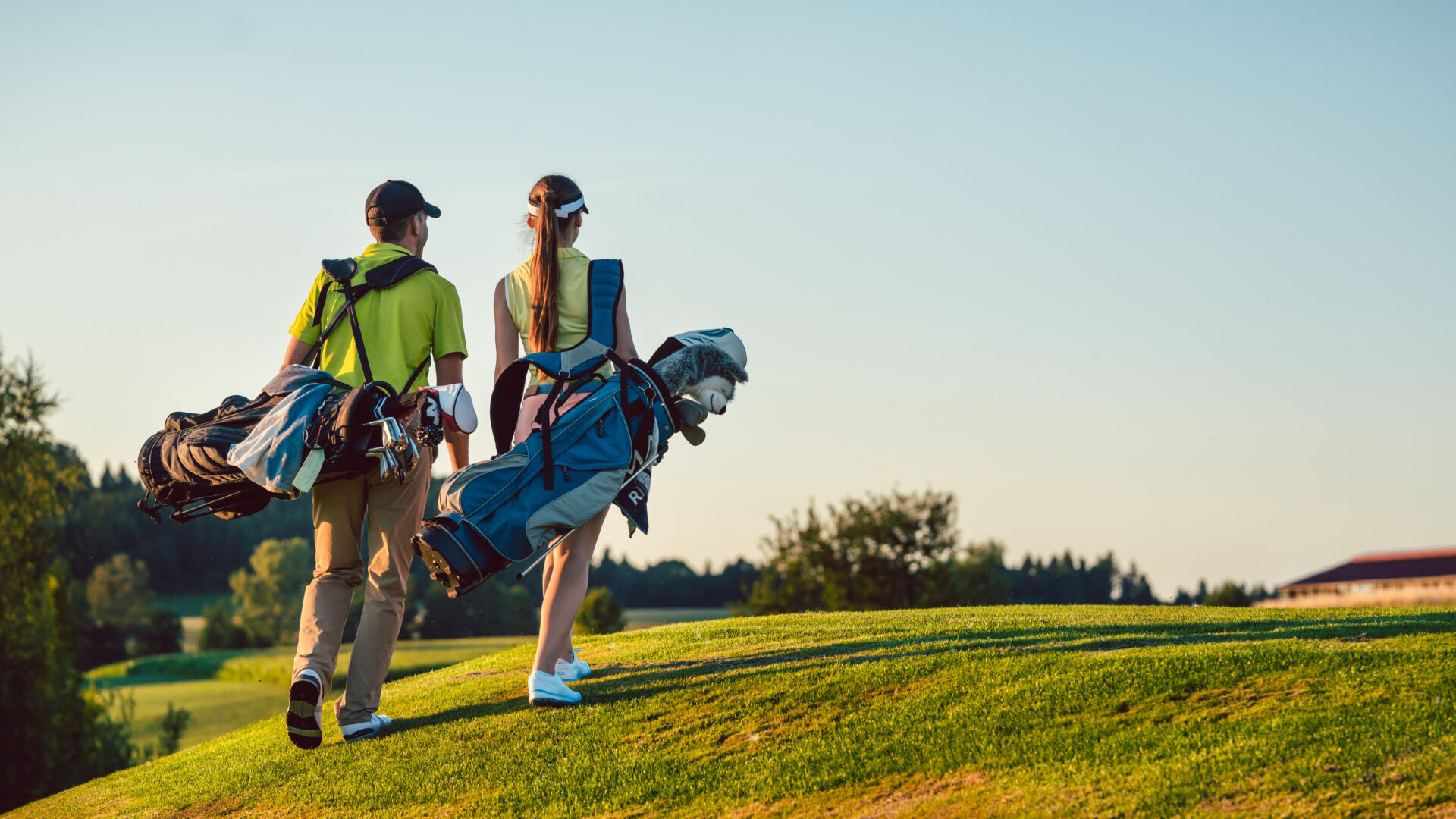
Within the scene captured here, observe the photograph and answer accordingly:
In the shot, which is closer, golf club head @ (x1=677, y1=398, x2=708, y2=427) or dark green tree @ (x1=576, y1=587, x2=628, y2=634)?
golf club head @ (x1=677, y1=398, x2=708, y2=427)

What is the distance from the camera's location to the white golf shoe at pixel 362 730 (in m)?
7.11

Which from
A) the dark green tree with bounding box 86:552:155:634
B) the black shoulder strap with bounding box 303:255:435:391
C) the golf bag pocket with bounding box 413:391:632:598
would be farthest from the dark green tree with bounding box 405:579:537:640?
the golf bag pocket with bounding box 413:391:632:598

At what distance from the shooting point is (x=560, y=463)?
5.91 meters

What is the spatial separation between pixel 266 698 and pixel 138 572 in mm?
42725

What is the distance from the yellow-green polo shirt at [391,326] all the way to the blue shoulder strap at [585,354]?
54 cm

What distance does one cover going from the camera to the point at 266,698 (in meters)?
51.0

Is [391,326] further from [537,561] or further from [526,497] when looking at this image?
[537,561]

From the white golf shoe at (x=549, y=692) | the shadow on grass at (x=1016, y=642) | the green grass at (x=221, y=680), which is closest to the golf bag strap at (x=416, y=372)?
the white golf shoe at (x=549, y=692)

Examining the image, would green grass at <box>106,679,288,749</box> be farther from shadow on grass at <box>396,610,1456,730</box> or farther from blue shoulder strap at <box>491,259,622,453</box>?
blue shoulder strap at <box>491,259,622,453</box>

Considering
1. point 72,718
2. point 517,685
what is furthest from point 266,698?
point 517,685

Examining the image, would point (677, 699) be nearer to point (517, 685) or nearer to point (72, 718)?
point (517, 685)

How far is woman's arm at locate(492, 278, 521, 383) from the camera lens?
22.0 feet

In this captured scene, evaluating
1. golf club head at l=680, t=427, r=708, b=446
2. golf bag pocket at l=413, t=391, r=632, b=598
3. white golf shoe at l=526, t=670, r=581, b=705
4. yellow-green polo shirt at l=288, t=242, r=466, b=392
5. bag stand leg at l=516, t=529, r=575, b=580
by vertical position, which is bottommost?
white golf shoe at l=526, t=670, r=581, b=705

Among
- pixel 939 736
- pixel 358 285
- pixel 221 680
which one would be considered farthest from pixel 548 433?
pixel 221 680
